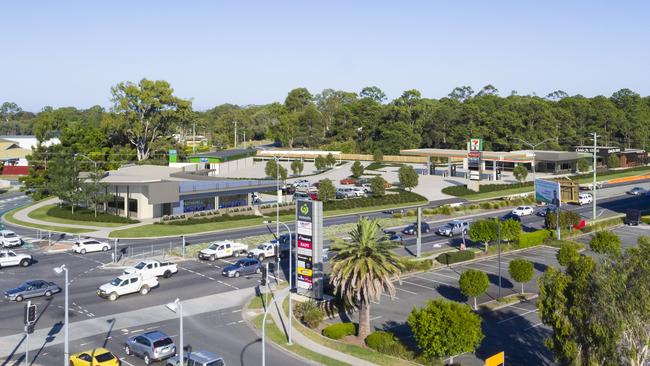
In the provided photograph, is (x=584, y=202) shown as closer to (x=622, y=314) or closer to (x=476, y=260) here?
(x=476, y=260)

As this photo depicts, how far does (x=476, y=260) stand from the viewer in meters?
62.7

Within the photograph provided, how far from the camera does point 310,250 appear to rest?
45406 mm

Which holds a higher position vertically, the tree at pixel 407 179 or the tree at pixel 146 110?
the tree at pixel 146 110

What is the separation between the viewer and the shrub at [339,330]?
3922 cm

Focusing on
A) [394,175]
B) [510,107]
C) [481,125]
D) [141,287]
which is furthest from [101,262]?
[510,107]

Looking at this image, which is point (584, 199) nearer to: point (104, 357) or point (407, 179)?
point (407, 179)

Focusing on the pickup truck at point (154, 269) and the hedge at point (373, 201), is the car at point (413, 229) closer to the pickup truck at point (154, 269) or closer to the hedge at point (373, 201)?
the hedge at point (373, 201)

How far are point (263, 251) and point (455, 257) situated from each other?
19429 millimetres

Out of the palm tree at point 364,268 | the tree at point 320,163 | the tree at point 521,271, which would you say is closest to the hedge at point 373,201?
the tree at point 320,163

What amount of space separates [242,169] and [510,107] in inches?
3358

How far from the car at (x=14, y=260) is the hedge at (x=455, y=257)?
131 feet

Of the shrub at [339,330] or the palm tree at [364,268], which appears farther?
the shrub at [339,330]

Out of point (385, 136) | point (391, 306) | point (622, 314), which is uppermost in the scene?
point (385, 136)

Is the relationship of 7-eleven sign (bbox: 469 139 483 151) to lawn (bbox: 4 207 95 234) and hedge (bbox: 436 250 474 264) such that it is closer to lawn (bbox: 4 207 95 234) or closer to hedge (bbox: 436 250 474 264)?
hedge (bbox: 436 250 474 264)
